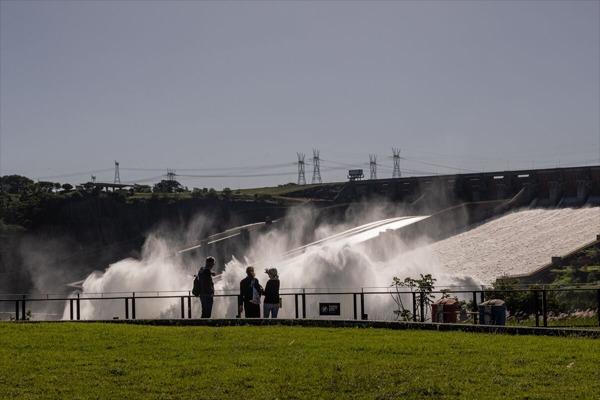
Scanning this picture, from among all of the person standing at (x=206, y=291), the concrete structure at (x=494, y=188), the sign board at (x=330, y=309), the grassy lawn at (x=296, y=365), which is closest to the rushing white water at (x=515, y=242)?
the concrete structure at (x=494, y=188)

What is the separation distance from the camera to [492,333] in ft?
62.7

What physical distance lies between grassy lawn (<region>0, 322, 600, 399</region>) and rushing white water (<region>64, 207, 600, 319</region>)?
28.3m

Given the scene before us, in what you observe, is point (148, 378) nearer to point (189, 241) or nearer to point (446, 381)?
point (446, 381)

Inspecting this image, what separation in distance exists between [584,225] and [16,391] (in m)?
68.0

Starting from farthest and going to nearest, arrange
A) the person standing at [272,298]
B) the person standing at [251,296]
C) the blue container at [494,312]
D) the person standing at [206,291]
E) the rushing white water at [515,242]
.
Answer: the rushing white water at [515,242] → the person standing at [206,291] → the person standing at [272,298] → the person standing at [251,296] → the blue container at [494,312]

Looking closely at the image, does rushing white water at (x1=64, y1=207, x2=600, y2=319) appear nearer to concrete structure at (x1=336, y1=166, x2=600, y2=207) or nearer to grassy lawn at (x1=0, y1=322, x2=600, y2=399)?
concrete structure at (x1=336, y1=166, x2=600, y2=207)

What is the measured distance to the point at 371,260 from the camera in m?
70.9

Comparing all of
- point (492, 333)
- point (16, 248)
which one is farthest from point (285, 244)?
point (492, 333)

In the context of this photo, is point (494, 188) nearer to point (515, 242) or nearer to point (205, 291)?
point (515, 242)

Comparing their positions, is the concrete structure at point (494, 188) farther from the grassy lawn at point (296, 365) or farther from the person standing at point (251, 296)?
the grassy lawn at point (296, 365)

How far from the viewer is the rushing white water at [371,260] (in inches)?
2382

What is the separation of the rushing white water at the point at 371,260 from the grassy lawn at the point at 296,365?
92.7 ft

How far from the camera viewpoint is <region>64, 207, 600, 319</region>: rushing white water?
60.5 meters

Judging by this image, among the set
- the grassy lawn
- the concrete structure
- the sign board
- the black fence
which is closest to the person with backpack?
the black fence
